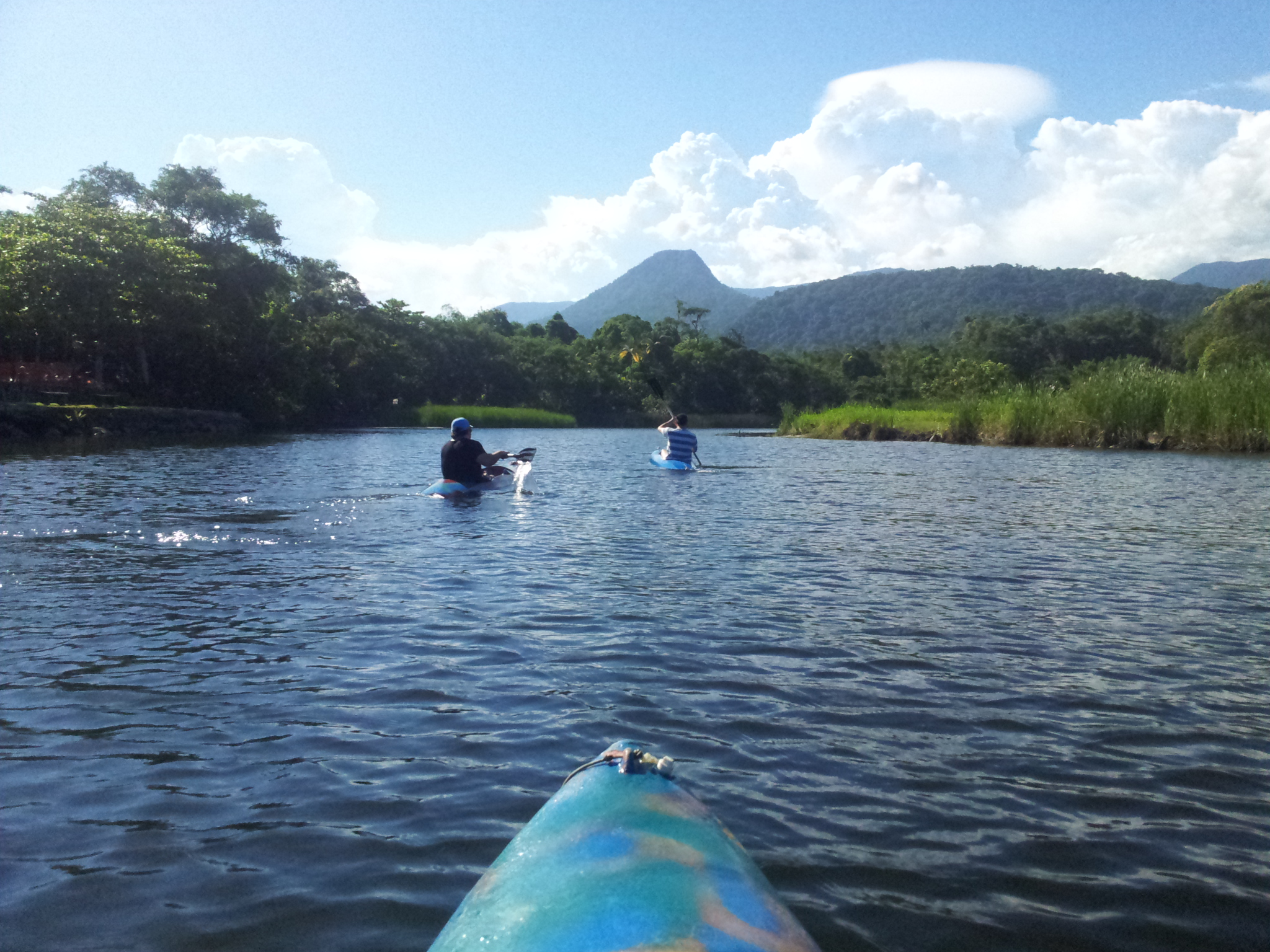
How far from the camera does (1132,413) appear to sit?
2800cm

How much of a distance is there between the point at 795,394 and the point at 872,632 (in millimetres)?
94699

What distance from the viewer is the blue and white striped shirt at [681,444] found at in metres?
22.5

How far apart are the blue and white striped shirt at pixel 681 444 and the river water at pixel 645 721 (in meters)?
11.0

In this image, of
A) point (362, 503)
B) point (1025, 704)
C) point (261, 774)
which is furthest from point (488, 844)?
point (362, 503)

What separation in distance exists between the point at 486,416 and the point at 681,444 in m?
44.2

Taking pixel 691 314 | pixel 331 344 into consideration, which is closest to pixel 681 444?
pixel 331 344

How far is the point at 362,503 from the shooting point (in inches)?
591

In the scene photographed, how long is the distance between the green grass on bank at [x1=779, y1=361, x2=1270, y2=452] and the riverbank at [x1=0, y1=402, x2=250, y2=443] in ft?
112

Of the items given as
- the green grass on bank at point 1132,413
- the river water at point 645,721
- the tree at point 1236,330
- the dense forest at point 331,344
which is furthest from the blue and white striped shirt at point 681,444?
the tree at point 1236,330

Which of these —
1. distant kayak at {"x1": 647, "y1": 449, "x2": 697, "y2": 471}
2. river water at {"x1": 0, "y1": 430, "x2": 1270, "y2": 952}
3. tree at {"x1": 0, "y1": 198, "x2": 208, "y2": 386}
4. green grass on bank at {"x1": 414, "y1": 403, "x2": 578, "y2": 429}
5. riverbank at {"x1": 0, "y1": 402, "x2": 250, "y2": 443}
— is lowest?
river water at {"x1": 0, "y1": 430, "x2": 1270, "y2": 952}

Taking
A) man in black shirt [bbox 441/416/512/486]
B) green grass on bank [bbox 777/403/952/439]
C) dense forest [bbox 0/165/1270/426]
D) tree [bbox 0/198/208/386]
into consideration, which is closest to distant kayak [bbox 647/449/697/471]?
man in black shirt [bbox 441/416/512/486]

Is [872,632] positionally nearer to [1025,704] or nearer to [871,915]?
[1025,704]

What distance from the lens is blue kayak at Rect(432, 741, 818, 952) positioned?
83.5 inches

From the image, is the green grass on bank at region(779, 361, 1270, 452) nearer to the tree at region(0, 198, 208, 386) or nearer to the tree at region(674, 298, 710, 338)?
the tree at region(0, 198, 208, 386)
